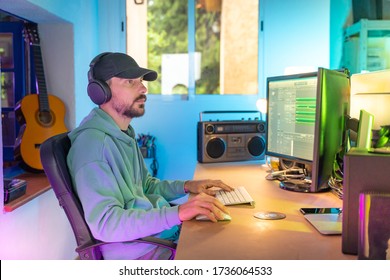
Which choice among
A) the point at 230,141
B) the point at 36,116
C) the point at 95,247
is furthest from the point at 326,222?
the point at 36,116

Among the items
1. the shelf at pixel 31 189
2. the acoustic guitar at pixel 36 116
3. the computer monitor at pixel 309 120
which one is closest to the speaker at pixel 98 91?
the computer monitor at pixel 309 120

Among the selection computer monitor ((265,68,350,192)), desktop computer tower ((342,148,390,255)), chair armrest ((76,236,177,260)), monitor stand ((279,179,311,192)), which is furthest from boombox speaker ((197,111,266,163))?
desktop computer tower ((342,148,390,255))

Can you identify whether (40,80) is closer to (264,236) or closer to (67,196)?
(67,196)

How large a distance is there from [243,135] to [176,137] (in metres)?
1.23

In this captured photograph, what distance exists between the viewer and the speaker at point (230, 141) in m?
2.52

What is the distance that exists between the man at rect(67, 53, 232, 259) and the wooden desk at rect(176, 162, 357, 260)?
0.08 m

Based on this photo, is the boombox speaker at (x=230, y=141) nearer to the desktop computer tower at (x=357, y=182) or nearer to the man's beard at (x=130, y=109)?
the man's beard at (x=130, y=109)

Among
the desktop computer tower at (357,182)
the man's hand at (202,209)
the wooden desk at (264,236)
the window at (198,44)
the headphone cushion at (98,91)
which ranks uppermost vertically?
the window at (198,44)

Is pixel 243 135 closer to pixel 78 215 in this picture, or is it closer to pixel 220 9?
pixel 78 215

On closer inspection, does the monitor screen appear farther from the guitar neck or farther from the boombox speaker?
the guitar neck

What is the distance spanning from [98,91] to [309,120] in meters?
0.80

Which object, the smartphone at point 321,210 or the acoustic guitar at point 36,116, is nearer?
the smartphone at point 321,210

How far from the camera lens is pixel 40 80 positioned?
2.79 meters
